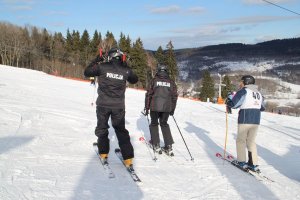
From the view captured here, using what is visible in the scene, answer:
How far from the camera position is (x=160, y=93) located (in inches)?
304

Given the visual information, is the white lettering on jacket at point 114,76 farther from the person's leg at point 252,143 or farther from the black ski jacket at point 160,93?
the person's leg at point 252,143

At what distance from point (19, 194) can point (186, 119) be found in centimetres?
1204

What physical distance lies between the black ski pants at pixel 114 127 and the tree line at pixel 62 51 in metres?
56.9

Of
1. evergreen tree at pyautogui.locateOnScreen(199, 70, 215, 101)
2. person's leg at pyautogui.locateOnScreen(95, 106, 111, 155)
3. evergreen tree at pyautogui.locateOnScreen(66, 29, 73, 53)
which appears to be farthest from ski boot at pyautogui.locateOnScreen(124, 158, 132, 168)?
evergreen tree at pyautogui.locateOnScreen(66, 29, 73, 53)

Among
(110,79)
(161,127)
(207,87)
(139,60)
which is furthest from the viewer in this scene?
(207,87)

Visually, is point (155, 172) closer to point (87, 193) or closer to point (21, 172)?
point (87, 193)

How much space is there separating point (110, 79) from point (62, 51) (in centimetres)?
7224

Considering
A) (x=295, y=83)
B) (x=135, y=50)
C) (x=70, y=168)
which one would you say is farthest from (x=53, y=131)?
(x=295, y=83)

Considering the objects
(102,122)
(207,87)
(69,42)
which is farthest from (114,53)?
(69,42)

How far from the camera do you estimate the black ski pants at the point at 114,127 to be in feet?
20.0

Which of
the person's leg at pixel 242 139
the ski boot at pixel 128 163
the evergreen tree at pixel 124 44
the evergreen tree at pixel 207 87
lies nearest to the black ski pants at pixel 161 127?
the person's leg at pixel 242 139

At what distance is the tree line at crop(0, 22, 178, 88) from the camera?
67875 millimetres

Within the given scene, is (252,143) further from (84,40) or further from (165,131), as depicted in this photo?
(84,40)

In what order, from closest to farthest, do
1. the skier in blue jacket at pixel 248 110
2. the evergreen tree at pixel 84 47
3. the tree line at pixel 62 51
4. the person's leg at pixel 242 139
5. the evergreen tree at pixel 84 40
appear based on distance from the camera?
1. the skier in blue jacket at pixel 248 110
2. the person's leg at pixel 242 139
3. the tree line at pixel 62 51
4. the evergreen tree at pixel 84 47
5. the evergreen tree at pixel 84 40
